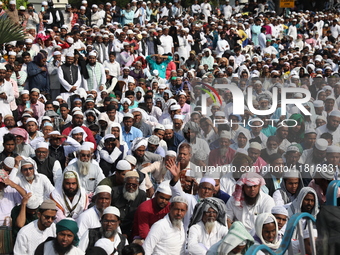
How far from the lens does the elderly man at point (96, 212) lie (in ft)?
20.4

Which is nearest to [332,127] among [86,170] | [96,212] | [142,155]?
[142,155]

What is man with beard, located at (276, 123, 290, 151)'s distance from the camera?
939 cm

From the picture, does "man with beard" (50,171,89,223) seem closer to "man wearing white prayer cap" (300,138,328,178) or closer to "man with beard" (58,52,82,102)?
"man wearing white prayer cap" (300,138,328,178)

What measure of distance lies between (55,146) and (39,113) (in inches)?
111

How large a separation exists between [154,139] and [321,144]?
8.00 ft

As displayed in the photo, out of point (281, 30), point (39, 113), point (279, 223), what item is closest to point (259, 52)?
point (281, 30)

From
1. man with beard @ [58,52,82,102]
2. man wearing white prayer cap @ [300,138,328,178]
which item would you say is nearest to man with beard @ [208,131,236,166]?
man wearing white prayer cap @ [300,138,328,178]

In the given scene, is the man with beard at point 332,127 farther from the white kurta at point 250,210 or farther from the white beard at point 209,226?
the white beard at point 209,226

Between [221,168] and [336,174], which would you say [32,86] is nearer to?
[221,168]

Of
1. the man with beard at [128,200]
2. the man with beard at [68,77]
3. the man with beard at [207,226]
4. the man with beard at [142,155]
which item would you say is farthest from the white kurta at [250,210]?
the man with beard at [68,77]

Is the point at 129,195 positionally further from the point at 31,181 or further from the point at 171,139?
the point at 171,139

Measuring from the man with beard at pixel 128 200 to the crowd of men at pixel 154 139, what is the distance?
16 millimetres

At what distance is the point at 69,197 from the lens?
6.79 metres

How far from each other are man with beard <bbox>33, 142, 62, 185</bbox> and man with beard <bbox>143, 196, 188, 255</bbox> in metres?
2.28
